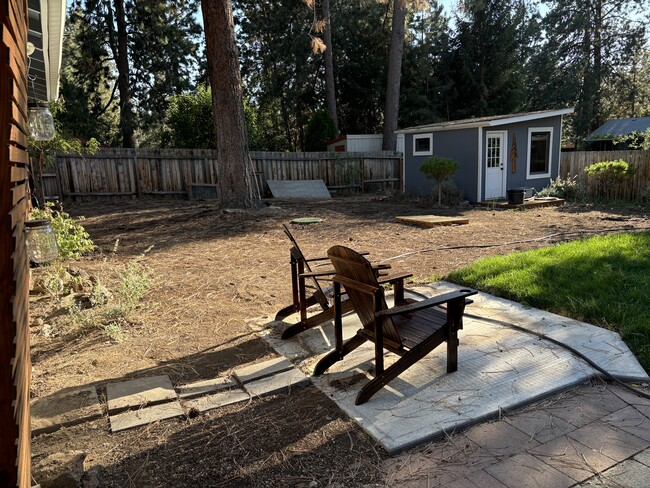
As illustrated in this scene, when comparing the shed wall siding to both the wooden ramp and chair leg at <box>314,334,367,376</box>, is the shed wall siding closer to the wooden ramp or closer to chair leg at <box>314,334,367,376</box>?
the wooden ramp

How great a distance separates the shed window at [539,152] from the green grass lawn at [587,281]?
8.90m

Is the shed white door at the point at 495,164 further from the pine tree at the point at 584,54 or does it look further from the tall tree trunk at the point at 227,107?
the pine tree at the point at 584,54

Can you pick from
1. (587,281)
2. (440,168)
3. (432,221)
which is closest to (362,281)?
(587,281)

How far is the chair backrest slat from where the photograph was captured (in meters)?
2.85

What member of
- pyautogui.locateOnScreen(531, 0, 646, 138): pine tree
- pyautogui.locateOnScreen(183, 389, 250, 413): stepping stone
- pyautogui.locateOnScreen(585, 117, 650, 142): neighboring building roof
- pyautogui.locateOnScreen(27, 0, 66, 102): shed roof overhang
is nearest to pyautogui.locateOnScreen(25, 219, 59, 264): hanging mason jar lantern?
pyautogui.locateOnScreen(27, 0, 66, 102): shed roof overhang

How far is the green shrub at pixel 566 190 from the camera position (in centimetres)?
1377

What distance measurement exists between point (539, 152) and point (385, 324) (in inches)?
540

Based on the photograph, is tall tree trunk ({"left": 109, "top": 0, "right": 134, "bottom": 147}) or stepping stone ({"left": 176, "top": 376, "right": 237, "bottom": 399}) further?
tall tree trunk ({"left": 109, "top": 0, "right": 134, "bottom": 147})

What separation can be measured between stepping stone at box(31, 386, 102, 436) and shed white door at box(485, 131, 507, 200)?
41.4 feet

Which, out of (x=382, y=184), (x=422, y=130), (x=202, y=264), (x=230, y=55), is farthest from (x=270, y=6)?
(x=202, y=264)

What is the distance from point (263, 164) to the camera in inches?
650

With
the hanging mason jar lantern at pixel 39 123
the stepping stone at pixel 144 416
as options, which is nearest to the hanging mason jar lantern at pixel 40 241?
the hanging mason jar lantern at pixel 39 123

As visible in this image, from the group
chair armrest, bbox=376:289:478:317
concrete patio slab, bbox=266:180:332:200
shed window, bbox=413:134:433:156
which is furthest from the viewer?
concrete patio slab, bbox=266:180:332:200

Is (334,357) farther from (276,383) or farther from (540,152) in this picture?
(540,152)
